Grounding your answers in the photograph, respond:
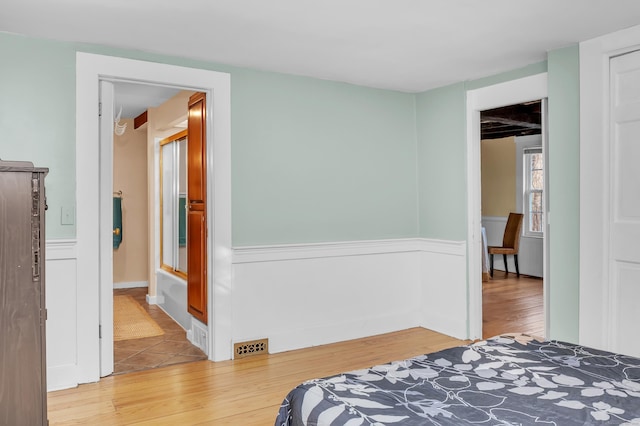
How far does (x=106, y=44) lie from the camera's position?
127 inches

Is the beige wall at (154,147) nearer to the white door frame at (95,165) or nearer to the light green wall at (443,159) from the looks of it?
the white door frame at (95,165)

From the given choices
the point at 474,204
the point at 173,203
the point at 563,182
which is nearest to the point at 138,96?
the point at 173,203

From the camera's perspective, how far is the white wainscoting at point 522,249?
7582mm

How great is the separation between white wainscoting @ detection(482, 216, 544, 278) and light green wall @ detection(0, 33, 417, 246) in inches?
151

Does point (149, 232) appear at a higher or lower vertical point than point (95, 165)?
lower

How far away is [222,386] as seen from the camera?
3189 millimetres

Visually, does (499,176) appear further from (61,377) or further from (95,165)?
(61,377)

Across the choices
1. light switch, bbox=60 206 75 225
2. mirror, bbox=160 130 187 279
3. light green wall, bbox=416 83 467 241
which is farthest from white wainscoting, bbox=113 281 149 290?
light green wall, bbox=416 83 467 241

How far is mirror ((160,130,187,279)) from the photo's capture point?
5.39m

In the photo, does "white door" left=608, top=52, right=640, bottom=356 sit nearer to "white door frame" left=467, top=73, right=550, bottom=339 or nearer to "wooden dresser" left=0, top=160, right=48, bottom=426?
"white door frame" left=467, top=73, right=550, bottom=339

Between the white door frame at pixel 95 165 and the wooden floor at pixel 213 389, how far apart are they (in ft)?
0.83

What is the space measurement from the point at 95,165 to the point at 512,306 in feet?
15.2

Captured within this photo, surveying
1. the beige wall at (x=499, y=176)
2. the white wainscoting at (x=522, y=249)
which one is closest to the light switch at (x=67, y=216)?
the white wainscoting at (x=522, y=249)

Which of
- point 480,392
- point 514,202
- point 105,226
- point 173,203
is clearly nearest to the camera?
point 480,392
